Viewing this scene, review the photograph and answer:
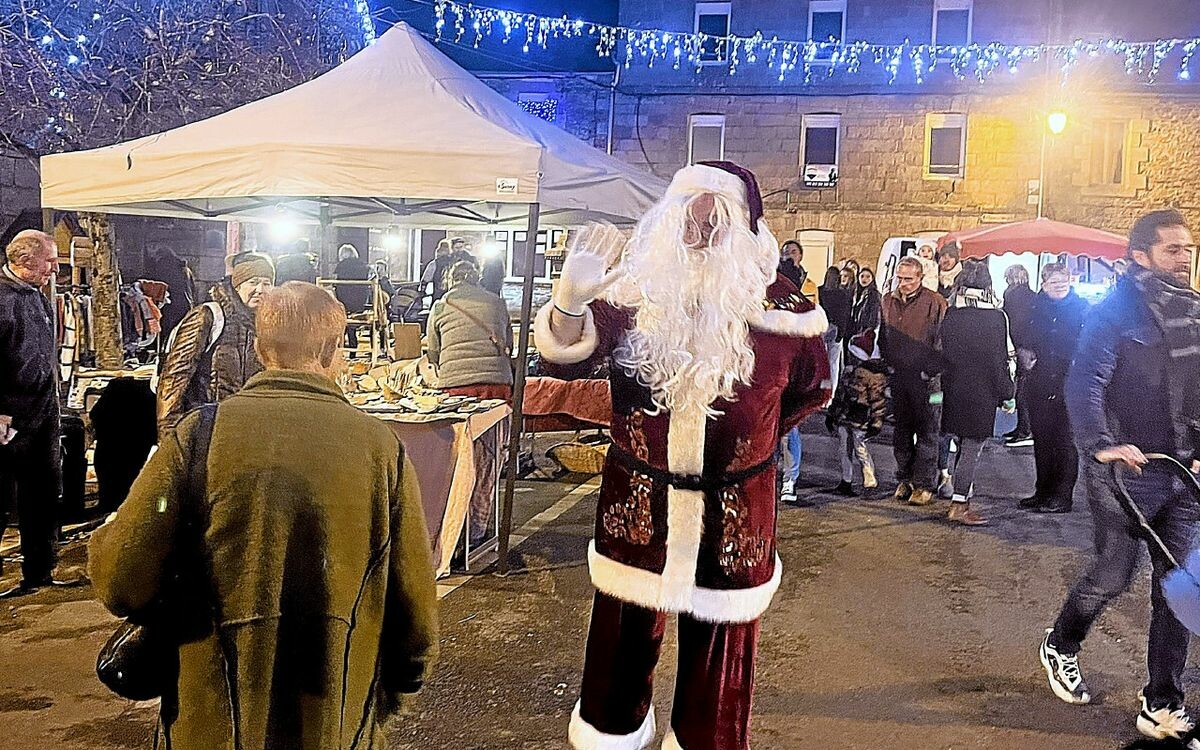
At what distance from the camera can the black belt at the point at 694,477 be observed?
3332 mm

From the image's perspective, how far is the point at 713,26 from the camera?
77.2ft

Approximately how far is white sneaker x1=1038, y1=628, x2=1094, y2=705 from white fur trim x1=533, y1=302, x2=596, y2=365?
2.88 m

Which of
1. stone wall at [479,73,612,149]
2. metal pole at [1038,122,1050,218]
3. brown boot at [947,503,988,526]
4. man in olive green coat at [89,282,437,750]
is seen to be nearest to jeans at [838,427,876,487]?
brown boot at [947,503,988,526]

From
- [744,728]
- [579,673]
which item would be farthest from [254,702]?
[579,673]

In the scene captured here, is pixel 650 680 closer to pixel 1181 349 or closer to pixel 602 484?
pixel 602 484

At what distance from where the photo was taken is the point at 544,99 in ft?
80.0

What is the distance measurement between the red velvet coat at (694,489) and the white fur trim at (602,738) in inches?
17.2

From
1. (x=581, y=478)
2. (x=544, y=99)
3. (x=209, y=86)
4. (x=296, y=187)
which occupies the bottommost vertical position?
(x=581, y=478)

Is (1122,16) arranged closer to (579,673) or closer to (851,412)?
(851,412)

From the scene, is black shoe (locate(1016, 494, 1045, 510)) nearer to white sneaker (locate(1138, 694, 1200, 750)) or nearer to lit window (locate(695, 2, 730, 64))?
white sneaker (locate(1138, 694, 1200, 750))

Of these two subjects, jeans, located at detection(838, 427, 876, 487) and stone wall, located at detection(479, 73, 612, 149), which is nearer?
jeans, located at detection(838, 427, 876, 487)

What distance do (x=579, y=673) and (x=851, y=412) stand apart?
4.78m

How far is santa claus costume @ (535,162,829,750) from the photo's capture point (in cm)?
333

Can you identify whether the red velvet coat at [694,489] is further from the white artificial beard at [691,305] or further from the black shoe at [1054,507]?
the black shoe at [1054,507]
